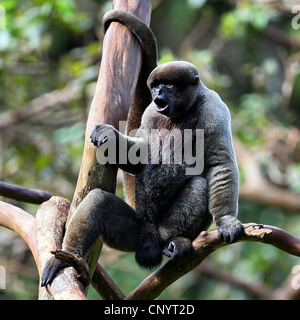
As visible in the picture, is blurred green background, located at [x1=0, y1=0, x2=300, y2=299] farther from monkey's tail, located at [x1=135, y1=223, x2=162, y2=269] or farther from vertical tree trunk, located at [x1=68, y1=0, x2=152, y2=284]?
monkey's tail, located at [x1=135, y1=223, x2=162, y2=269]

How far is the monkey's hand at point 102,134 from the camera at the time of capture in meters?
2.83

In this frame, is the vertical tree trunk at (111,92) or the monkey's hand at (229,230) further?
the vertical tree trunk at (111,92)

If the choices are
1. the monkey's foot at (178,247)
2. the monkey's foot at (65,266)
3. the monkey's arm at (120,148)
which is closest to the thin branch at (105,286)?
the monkey's foot at (178,247)

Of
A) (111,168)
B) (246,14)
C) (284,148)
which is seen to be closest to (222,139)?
(111,168)

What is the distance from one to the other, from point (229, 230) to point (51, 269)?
92 centimetres

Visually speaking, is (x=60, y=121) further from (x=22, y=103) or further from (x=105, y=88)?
(x=105, y=88)

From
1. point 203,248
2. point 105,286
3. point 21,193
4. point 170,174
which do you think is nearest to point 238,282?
point 105,286

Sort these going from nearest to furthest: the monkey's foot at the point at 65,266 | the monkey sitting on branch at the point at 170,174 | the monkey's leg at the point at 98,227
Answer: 1. the monkey's foot at the point at 65,266
2. the monkey's leg at the point at 98,227
3. the monkey sitting on branch at the point at 170,174

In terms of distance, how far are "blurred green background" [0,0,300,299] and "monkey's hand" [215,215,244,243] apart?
317cm

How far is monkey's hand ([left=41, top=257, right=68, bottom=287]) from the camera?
263cm

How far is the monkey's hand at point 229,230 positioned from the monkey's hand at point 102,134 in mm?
742

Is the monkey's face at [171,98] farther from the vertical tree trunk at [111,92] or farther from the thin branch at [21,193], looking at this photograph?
the thin branch at [21,193]

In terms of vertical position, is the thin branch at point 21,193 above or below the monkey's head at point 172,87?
below

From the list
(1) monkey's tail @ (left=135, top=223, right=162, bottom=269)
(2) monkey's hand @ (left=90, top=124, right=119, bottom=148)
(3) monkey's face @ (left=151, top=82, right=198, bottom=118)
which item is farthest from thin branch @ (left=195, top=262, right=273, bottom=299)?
(2) monkey's hand @ (left=90, top=124, right=119, bottom=148)
